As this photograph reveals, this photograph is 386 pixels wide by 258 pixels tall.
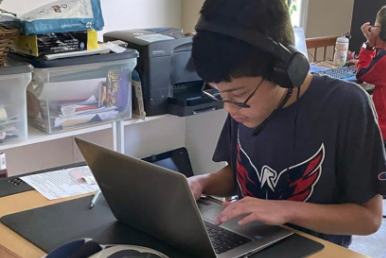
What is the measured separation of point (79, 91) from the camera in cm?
191

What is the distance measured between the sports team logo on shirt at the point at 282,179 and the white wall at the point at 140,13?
168cm

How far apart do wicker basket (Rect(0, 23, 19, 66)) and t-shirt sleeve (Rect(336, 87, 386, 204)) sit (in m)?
1.08

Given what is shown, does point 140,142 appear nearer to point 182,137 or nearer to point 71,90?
point 182,137

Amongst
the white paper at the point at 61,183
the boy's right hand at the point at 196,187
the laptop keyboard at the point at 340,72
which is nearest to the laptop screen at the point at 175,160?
the laptop keyboard at the point at 340,72

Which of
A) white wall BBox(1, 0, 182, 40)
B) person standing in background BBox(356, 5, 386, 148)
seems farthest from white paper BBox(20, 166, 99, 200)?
person standing in background BBox(356, 5, 386, 148)

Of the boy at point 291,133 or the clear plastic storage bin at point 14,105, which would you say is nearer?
the boy at point 291,133

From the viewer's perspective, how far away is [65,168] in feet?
4.96

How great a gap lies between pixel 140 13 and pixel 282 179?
2.08 m

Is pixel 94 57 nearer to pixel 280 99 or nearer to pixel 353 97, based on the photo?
pixel 280 99

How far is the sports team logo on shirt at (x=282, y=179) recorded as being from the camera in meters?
1.18

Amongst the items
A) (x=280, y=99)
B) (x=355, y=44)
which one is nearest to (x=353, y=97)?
(x=280, y=99)

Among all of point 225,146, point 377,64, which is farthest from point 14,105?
point 377,64

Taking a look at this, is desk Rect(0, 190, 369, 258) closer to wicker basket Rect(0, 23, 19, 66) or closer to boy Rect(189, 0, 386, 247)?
boy Rect(189, 0, 386, 247)

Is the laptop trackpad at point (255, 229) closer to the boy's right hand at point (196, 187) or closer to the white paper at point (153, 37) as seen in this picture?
the boy's right hand at point (196, 187)
